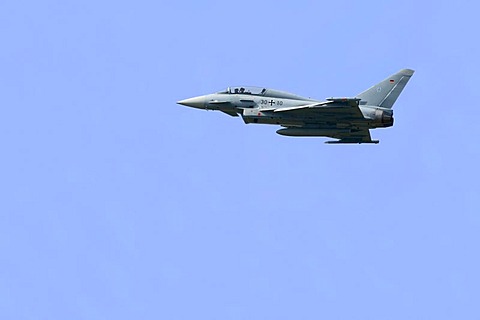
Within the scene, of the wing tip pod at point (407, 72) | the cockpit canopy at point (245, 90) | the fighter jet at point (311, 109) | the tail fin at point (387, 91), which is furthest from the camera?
the cockpit canopy at point (245, 90)

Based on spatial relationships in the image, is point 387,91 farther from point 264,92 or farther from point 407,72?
point 264,92

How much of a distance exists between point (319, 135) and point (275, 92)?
11.1 feet

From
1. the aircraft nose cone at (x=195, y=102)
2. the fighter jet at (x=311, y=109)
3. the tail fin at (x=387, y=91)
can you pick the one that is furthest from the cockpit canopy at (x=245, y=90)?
the tail fin at (x=387, y=91)

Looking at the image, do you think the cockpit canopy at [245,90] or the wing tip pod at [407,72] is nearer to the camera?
the wing tip pod at [407,72]

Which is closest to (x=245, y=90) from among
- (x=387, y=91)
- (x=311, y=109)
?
(x=311, y=109)

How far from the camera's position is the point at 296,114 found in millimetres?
52812

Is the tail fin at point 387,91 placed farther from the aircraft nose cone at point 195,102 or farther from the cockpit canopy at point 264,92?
the aircraft nose cone at point 195,102

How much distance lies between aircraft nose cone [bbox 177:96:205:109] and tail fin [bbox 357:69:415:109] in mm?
Result: 8365

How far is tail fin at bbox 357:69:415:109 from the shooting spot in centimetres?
5441

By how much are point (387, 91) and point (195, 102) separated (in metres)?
10.3

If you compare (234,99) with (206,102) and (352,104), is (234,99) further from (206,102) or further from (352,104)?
(352,104)

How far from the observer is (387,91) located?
5459 centimetres

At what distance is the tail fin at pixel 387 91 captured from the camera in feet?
178

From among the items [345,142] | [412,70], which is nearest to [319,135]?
[345,142]
